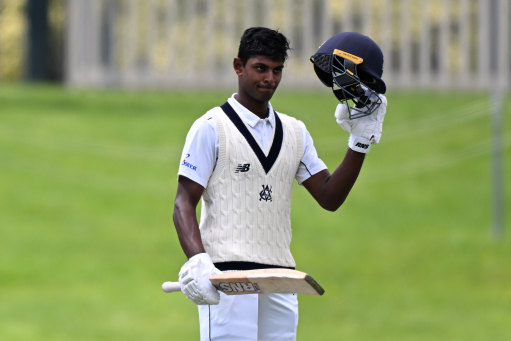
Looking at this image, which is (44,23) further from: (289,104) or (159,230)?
(159,230)

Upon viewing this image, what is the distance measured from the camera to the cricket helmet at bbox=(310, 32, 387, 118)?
17.4ft

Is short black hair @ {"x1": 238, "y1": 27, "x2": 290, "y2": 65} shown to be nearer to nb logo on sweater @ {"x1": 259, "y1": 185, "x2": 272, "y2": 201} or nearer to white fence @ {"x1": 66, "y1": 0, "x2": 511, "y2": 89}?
nb logo on sweater @ {"x1": 259, "y1": 185, "x2": 272, "y2": 201}

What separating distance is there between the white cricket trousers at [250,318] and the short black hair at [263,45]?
1.16 meters

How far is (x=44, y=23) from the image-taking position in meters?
36.8

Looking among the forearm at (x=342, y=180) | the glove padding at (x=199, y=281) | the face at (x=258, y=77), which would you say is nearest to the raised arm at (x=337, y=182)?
the forearm at (x=342, y=180)

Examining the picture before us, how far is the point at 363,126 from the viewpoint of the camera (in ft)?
17.8

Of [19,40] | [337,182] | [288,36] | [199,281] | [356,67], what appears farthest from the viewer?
[19,40]

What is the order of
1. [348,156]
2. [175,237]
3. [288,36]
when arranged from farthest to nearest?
1. [288,36]
2. [175,237]
3. [348,156]

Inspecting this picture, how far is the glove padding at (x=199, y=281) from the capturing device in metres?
5.12

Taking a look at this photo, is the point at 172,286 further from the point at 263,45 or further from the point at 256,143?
the point at 263,45

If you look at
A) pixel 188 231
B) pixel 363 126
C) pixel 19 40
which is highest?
pixel 19 40

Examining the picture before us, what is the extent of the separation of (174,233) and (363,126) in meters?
14.1

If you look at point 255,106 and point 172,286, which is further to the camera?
point 255,106

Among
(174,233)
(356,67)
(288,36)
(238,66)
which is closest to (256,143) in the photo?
(238,66)
